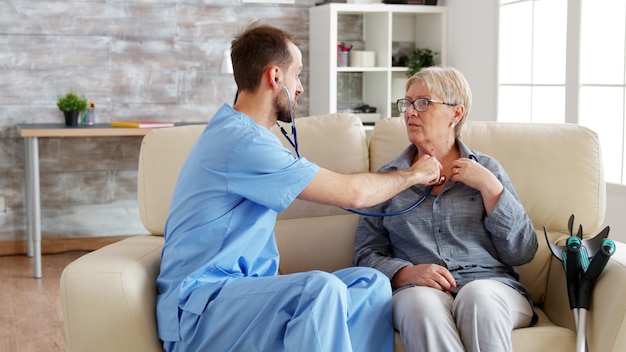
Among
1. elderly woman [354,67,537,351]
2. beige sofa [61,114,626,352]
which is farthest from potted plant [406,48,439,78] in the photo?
elderly woman [354,67,537,351]

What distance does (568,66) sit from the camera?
4.13m

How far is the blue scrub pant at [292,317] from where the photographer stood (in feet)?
6.26

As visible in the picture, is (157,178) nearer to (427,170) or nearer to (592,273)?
(427,170)

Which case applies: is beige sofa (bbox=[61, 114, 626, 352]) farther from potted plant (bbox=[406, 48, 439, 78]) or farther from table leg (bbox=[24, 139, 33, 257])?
potted plant (bbox=[406, 48, 439, 78])

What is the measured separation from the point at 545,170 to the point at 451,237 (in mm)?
441

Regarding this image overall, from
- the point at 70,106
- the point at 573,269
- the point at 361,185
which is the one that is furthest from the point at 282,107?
the point at 70,106

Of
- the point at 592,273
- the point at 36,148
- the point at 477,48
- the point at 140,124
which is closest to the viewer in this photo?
the point at 592,273

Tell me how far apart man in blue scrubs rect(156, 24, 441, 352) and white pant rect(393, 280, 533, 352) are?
0.24 feet

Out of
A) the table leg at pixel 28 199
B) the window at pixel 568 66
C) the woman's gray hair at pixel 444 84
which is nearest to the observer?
the woman's gray hair at pixel 444 84

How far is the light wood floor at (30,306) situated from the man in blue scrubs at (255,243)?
148 cm

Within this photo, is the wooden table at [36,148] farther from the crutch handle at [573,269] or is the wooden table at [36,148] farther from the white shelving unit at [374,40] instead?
the crutch handle at [573,269]

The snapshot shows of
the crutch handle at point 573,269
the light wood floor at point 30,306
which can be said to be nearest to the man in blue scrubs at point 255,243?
the crutch handle at point 573,269

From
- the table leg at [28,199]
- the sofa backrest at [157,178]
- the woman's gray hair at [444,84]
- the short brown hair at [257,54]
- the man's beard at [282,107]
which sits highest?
the short brown hair at [257,54]

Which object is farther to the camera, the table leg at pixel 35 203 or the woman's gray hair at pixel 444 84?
the table leg at pixel 35 203
